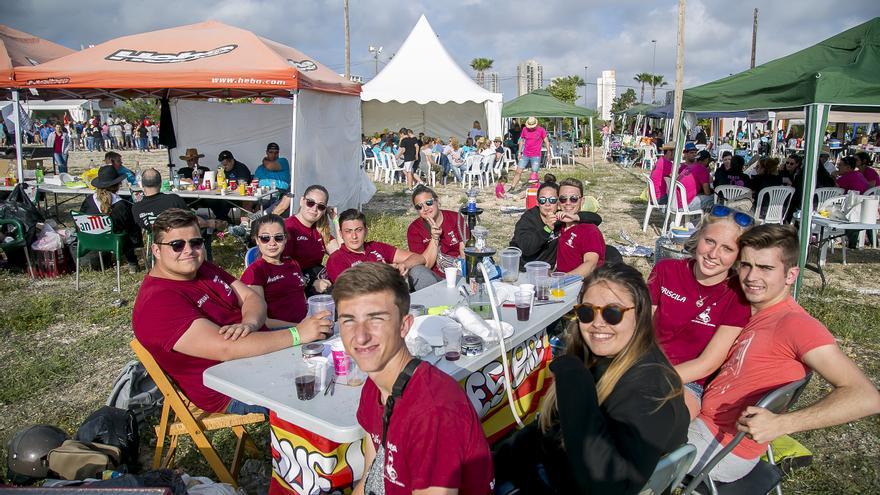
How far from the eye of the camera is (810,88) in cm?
603

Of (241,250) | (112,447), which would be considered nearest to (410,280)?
(112,447)

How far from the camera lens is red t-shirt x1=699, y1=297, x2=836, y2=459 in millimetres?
2150

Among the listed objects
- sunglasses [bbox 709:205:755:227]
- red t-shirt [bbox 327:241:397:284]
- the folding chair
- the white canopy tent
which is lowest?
the folding chair

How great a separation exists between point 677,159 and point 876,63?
9.09ft

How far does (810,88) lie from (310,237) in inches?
221

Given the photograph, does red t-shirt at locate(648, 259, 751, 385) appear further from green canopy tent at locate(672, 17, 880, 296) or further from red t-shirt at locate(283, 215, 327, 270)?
green canopy tent at locate(672, 17, 880, 296)

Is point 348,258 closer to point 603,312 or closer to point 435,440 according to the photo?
point 603,312

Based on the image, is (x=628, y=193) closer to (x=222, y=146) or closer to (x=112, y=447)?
(x=222, y=146)

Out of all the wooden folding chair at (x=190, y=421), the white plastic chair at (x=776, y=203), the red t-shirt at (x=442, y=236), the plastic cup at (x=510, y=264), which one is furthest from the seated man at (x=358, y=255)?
the white plastic chair at (x=776, y=203)

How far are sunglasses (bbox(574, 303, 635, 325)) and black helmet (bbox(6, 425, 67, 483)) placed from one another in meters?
2.69

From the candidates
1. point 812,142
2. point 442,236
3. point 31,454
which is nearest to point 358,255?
point 442,236

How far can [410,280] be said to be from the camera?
169 inches

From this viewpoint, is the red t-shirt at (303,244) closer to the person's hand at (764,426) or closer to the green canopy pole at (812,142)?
the person's hand at (764,426)

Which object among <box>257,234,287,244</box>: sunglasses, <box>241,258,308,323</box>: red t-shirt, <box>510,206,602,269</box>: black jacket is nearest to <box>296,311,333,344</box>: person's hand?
<box>241,258,308,323</box>: red t-shirt
